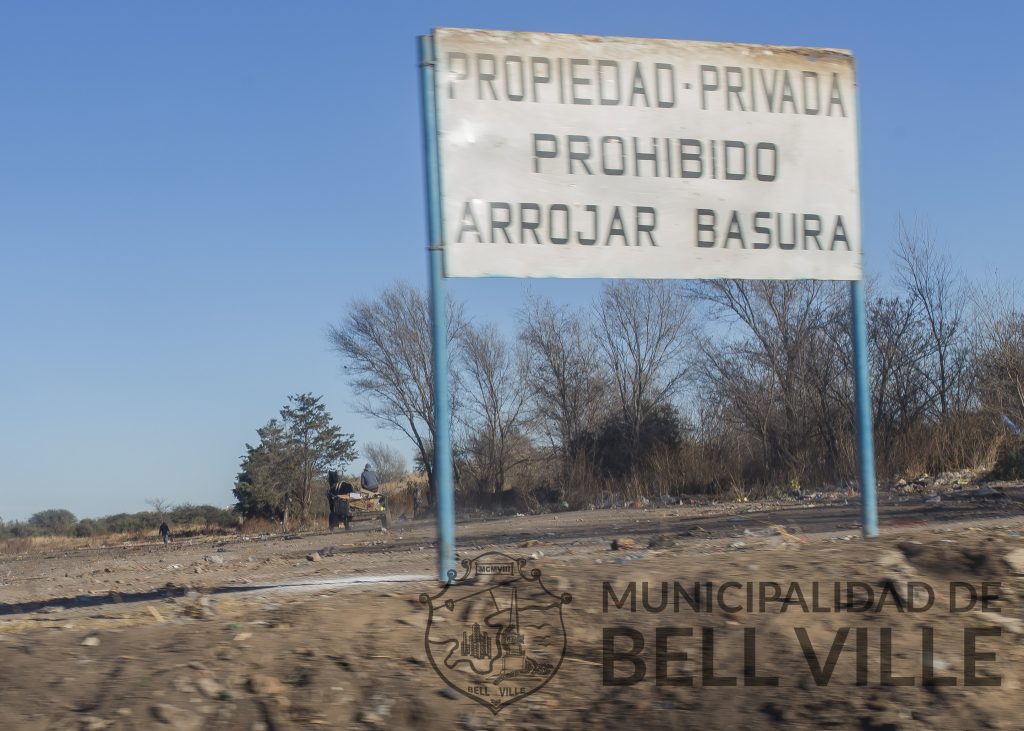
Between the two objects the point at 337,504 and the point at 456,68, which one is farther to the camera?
the point at 337,504

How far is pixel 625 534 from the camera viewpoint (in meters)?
11.0

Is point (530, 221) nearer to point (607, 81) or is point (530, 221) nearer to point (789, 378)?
point (607, 81)

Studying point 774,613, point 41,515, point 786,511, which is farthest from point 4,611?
point 41,515

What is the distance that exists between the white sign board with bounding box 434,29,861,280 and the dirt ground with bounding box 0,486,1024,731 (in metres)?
1.92

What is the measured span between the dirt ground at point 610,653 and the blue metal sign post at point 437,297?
0.42 meters

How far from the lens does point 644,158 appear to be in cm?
598

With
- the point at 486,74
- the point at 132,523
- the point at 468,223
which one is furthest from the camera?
the point at 132,523

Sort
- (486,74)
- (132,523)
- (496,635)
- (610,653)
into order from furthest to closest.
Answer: (132,523) < (486,74) < (496,635) < (610,653)

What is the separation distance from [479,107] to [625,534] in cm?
664

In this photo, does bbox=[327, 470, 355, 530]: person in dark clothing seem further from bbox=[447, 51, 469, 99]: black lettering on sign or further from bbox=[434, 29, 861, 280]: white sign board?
bbox=[447, 51, 469, 99]: black lettering on sign

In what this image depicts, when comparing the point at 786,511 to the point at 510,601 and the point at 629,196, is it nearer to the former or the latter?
the point at 629,196

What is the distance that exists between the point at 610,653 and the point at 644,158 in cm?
317

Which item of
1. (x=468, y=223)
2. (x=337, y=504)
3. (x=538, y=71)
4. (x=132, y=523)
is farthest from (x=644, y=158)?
(x=132, y=523)

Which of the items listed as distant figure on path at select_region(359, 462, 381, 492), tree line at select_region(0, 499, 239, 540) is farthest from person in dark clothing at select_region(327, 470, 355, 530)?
tree line at select_region(0, 499, 239, 540)
